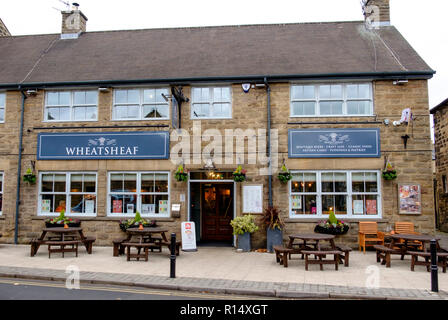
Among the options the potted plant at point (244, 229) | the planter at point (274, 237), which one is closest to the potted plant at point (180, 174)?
the potted plant at point (244, 229)

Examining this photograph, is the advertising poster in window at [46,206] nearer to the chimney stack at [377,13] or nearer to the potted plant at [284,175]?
the potted plant at [284,175]

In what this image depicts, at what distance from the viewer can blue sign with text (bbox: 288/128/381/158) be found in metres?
12.9

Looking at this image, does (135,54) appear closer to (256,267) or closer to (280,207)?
(280,207)

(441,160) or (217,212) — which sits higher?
(441,160)

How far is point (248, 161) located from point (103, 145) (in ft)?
17.0

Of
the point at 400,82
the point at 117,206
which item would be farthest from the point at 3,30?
the point at 400,82

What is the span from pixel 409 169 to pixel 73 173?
37.9 ft

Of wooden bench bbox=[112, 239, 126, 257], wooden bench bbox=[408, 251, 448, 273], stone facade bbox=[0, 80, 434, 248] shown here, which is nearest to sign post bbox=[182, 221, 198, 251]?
stone facade bbox=[0, 80, 434, 248]

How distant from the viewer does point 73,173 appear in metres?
14.0

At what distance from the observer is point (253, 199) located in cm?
1298

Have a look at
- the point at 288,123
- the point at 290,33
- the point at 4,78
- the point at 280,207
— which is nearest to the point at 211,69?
the point at 288,123

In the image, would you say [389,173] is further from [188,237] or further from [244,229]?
[188,237]

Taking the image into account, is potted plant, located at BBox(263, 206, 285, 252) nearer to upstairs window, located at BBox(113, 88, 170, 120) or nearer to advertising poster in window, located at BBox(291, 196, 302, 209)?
advertising poster in window, located at BBox(291, 196, 302, 209)

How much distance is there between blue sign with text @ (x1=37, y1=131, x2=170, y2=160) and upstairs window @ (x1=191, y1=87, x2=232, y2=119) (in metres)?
1.41
